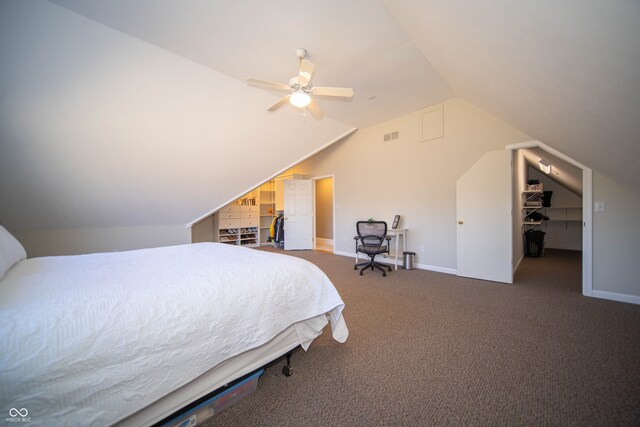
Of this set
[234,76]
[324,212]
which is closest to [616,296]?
[234,76]

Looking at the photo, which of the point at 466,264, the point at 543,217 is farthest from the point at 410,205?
the point at 543,217

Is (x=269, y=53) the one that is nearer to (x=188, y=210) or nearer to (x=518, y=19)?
(x=518, y=19)

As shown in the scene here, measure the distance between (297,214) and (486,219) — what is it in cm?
441

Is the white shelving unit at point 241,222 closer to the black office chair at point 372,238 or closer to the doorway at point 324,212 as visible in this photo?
the doorway at point 324,212

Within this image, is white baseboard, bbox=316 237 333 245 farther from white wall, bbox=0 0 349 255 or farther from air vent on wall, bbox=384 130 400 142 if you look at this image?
air vent on wall, bbox=384 130 400 142

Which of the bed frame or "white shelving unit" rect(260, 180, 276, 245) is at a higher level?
"white shelving unit" rect(260, 180, 276, 245)

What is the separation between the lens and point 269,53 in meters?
2.68

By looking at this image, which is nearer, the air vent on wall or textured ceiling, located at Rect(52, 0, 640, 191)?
textured ceiling, located at Rect(52, 0, 640, 191)

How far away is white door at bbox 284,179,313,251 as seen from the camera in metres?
6.66

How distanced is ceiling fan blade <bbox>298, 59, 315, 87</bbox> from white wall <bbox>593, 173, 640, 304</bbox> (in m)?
3.70

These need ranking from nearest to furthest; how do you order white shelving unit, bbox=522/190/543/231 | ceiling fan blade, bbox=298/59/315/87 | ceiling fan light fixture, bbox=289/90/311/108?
1. ceiling fan blade, bbox=298/59/315/87
2. ceiling fan light fixture, bbox=289/90/311/108
3. white shelving unit, bbox=522/190/543/231

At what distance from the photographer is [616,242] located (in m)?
2.85

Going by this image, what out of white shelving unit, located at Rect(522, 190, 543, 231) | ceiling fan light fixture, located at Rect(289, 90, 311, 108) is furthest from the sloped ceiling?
white shelving unit, located at Rect(522, 190, 543, 231)

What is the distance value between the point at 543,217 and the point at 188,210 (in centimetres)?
866
